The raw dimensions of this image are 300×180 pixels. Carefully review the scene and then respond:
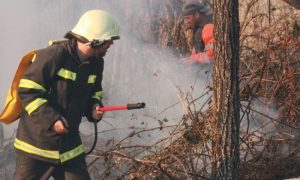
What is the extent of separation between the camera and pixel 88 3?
29.4 ft

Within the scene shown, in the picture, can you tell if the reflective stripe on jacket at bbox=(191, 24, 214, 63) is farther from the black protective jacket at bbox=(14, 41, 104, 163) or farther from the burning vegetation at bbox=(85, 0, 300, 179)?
the black protective jacket at bbox=(14, 41, 104, 163)

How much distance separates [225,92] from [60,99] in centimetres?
131

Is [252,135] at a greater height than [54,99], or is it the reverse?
[54,99]

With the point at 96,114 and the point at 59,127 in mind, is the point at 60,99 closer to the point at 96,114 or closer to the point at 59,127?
the point at 59,127

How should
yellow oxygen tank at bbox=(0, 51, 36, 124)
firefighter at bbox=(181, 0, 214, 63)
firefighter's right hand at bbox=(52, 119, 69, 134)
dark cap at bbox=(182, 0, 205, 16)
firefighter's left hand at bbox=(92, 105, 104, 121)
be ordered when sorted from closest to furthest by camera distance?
firefighter's right hand at bbox=(52, 119, 69, 134), yellow oxygen tank at bbox=(0, 51, 36, 124), firefighter's left hand at bbox=(92, 105, 104, 121), firefighter at bbox=(181, 0, 214, 63), dark cap at bbox=(182, 0, 205, 16)

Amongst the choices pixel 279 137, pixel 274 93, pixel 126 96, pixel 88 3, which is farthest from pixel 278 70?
pixel 88 3

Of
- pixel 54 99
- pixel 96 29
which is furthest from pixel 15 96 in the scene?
pixel 96 29

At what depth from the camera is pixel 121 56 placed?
8852 millimetres

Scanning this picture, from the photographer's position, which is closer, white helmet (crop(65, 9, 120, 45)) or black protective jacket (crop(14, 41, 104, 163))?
black protective jacket (crop(14, 41, 104, 163))

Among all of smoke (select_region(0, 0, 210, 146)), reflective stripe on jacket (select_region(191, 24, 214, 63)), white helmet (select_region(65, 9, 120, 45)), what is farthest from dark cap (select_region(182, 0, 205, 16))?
white helmet (select_region(65, 9, 120, 45))

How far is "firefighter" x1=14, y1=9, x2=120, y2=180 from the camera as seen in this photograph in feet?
13.2

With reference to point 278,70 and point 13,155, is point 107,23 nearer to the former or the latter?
point 278,70

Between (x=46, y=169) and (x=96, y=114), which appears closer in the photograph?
(x=46, y=169)

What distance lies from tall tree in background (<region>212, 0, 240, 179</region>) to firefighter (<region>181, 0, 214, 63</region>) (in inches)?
129
